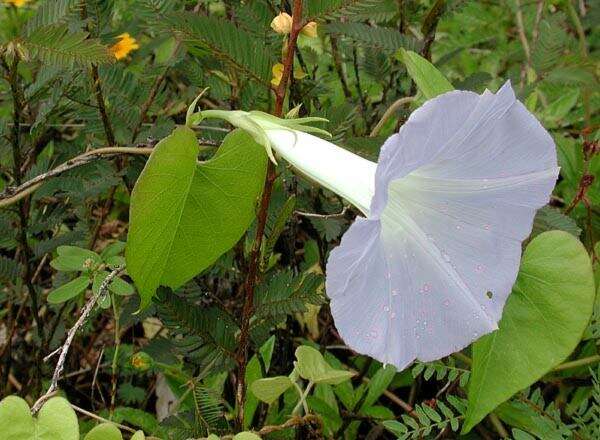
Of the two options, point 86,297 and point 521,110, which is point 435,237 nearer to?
point 521,110

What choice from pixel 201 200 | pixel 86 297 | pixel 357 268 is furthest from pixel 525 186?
pixel 86 297

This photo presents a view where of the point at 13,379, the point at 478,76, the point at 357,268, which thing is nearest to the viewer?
the point at 357,268

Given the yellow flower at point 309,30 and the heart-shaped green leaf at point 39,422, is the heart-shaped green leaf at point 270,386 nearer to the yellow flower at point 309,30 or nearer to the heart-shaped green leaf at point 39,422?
the heart-shaped green leaf at point 39,422

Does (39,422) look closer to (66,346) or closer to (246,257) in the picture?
(66,346)

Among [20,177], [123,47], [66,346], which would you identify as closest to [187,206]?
[66,346]

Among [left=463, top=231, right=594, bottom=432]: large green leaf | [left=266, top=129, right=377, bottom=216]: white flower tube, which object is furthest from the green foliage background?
[left=266, top=129, right=377, bottom=216]: white flower tube

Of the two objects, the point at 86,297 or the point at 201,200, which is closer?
the point at 201,200
